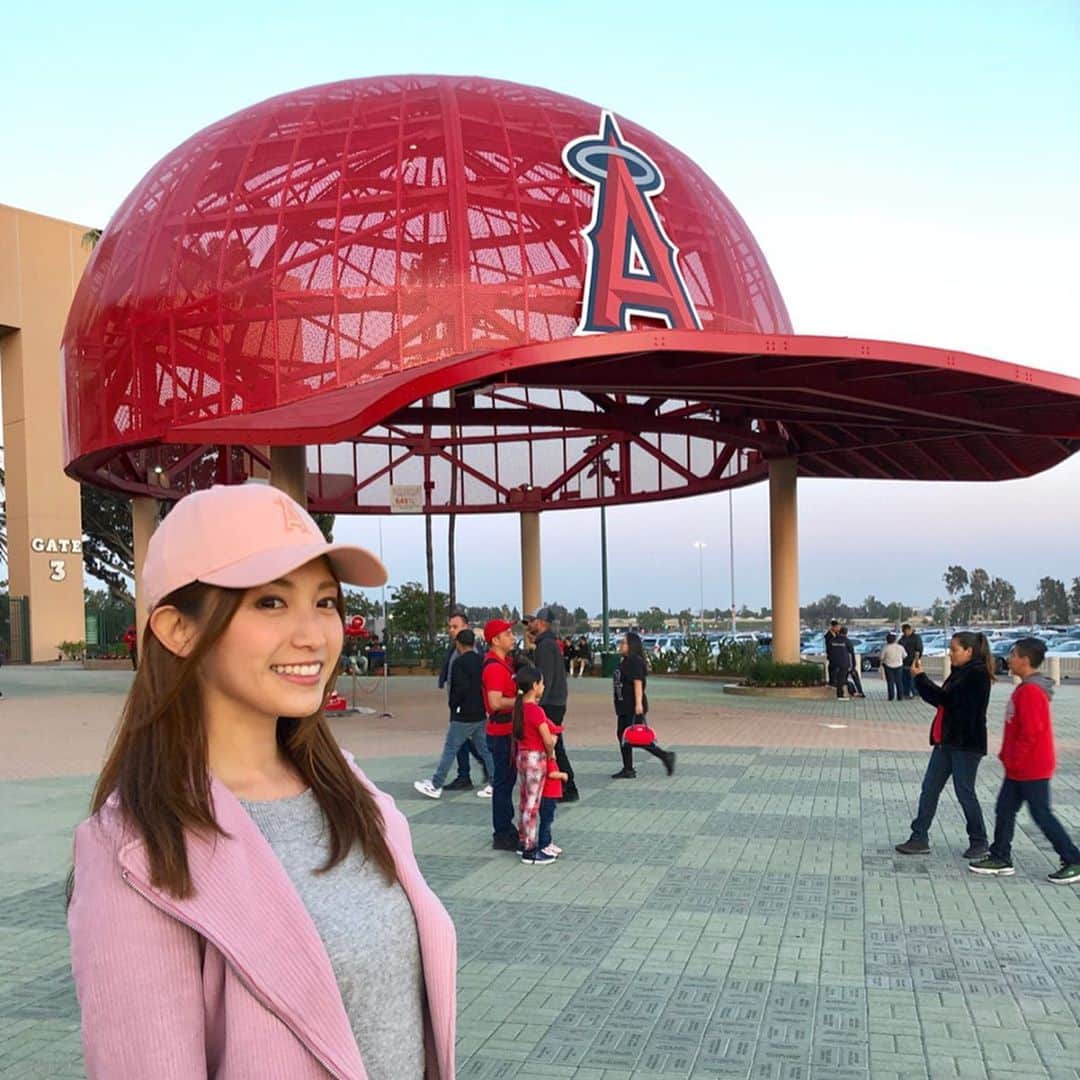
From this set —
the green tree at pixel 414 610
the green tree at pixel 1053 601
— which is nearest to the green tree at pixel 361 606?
the green tree at pixel 414 610

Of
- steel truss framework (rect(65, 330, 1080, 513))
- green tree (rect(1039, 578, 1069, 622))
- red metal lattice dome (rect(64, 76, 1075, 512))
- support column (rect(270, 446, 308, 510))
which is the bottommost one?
green tree (rect(1039, 578, 1069, 622))

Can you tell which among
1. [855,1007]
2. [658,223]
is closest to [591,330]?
[658,223]

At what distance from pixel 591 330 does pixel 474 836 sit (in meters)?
12.0

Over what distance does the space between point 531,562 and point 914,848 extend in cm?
2685

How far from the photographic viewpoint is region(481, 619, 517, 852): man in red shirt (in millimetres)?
9773

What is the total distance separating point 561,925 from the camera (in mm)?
7426

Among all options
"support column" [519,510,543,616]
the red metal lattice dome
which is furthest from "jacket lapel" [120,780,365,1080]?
"support column" [519,510,543,616]

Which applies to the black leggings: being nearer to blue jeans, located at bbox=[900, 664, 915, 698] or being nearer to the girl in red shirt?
the girl in red shirt

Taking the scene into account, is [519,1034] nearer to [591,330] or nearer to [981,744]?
[981,744]

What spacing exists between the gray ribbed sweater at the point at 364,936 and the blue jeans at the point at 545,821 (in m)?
7.32

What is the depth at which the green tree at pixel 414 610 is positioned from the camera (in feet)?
185

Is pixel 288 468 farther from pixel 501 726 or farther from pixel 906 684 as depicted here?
pixel 906 684

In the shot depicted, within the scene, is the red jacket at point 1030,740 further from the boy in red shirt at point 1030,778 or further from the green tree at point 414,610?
the green tree at point 414,610

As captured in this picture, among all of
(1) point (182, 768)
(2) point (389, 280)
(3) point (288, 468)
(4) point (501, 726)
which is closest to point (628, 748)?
(4) point (501, 726)
